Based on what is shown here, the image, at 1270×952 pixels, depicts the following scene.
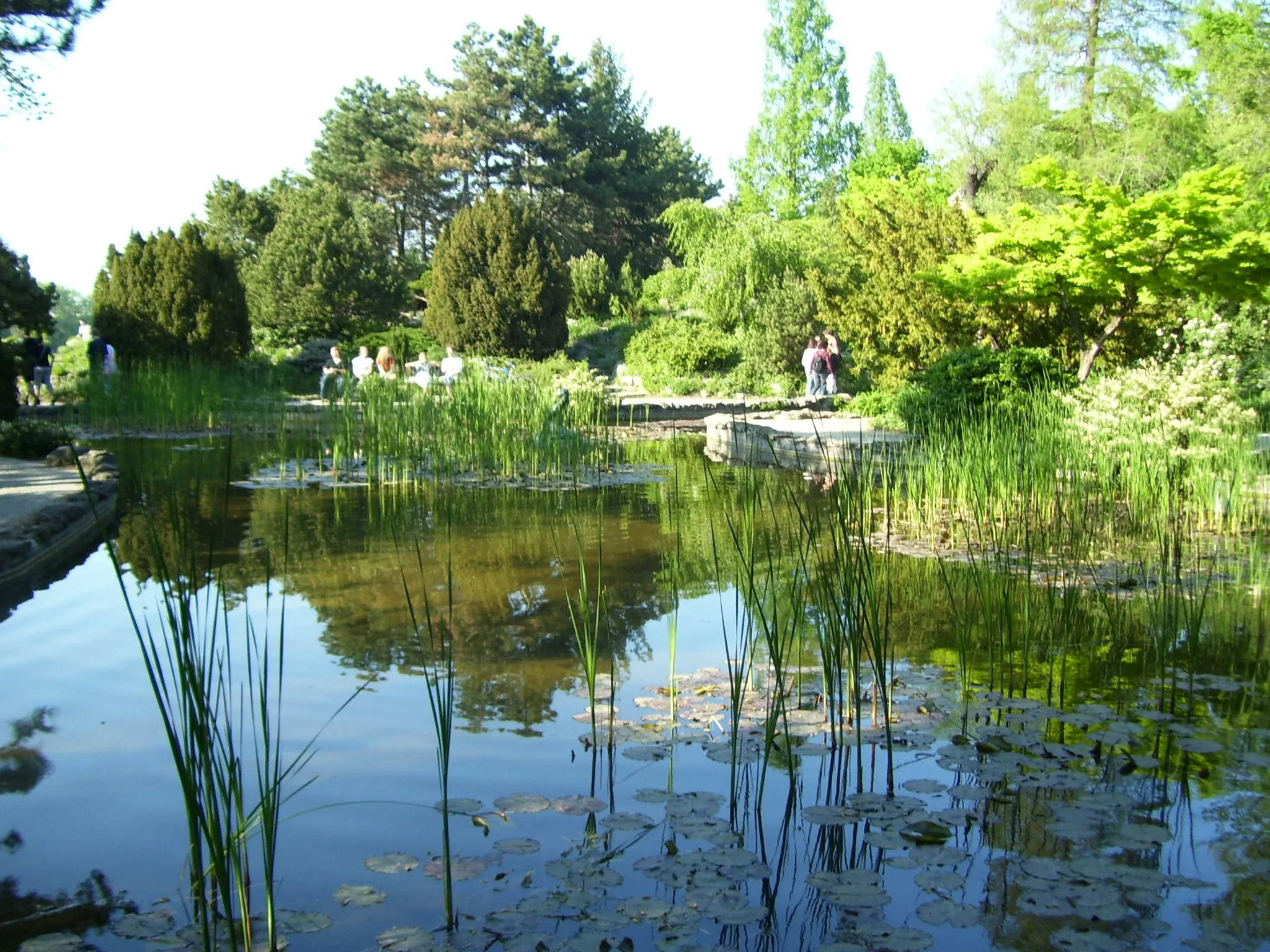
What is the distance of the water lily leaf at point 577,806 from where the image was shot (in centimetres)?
295

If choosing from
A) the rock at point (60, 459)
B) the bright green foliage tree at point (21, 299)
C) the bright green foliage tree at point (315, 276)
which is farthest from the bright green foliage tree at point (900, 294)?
the bright green foliage tree at point (315, 276)

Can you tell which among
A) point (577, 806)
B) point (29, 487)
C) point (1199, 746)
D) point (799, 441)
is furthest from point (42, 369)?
point (1199, 746)

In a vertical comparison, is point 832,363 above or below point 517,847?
above

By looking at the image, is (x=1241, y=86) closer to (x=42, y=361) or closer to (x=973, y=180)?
(x=973, y=180)

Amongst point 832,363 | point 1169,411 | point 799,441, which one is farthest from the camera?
point 832,363

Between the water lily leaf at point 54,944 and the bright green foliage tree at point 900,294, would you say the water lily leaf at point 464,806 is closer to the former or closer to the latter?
the water lily leaf at point 54,944

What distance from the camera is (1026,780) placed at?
10.00 ft

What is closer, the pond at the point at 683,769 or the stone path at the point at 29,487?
the pond at the point at 683,769

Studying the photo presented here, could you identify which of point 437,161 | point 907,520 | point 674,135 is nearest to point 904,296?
point 907,520

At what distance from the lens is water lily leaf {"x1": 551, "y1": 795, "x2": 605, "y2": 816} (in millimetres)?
2951

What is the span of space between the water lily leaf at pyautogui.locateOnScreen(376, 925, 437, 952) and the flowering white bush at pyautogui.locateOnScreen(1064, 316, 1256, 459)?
239 inches

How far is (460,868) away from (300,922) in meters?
0.37

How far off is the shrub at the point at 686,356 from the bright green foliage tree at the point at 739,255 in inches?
21.1

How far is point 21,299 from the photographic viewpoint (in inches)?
607
